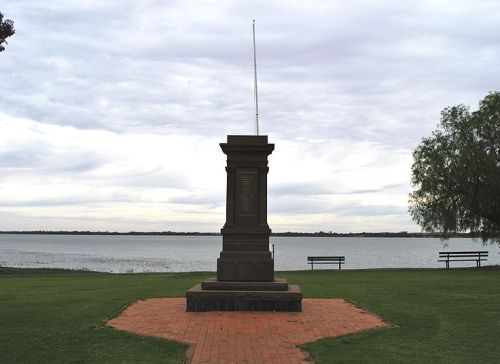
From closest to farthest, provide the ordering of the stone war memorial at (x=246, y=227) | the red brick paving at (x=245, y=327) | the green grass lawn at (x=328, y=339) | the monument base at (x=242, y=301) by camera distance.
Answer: the green grass lawn at (x=328, y=339) → the red brick paving at (x=245, y=327) → the monument base at (x=242, y=301) → the stone war memorial at (x=246, y=227)

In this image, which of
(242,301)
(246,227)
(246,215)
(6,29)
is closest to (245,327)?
(242,301)

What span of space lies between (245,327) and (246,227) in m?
3.37

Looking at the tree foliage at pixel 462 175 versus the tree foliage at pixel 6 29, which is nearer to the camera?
the tree foliage at pixel 6 29

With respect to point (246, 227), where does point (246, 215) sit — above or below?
above

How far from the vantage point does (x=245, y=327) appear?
10.1 meters

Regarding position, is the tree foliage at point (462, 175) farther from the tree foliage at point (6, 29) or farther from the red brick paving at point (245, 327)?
the tree foliage at point (6, 29)

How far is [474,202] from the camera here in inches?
1153

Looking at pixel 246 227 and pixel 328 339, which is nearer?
pixel 328 339

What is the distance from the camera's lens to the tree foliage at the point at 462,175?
29.1 m

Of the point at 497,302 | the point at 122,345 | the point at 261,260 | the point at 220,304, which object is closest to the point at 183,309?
the point at 220,304

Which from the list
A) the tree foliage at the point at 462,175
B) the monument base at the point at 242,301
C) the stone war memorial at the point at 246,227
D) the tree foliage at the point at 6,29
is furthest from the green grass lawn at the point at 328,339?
the tree foliage at the point at 462,175

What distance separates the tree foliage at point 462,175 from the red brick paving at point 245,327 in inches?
729

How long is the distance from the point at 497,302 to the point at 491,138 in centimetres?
1806

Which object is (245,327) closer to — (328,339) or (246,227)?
(328,339)
